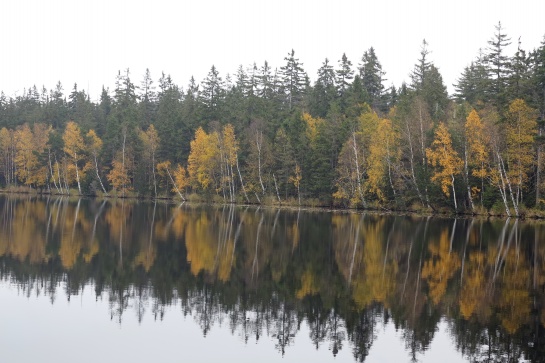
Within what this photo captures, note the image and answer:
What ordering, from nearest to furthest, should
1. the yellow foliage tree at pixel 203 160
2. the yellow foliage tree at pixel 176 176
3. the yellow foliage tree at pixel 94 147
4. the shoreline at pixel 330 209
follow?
1. the shoreline at pixel 330 209
2. the yellow foliage tree at pixel 203 160
3. the yellow foliage tree at pixel 176 176
4. the yellow foliage tree at pixel 94 147

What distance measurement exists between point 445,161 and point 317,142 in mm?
22290

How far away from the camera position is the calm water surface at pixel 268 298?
15.0 metres

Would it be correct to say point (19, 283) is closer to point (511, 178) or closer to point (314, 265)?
point (314, 265)

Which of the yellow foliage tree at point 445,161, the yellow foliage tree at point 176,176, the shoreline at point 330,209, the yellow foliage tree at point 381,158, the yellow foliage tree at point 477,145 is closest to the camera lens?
the shoreline at point 330,209

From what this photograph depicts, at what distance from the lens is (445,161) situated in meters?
60.3

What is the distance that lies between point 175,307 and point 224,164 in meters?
66.9

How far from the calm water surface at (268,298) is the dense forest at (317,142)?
23061 millimetres

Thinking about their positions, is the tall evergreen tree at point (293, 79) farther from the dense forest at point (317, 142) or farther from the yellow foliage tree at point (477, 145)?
the yellow foliage tree at point (477, 145)

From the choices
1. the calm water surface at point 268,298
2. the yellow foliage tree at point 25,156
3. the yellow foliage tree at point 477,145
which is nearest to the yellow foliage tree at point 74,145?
the yellow foliage tree at point 25,156

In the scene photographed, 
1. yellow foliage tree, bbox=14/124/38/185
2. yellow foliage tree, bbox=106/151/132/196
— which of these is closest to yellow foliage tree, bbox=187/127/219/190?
yellow foliage tree, bbox=106/151/132/196

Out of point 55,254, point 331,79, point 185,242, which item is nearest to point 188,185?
point 331,79

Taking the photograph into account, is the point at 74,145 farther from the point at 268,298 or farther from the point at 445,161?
the point at 268,298

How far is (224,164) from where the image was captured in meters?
85.6

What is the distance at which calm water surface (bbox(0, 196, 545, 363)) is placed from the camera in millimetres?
15031
